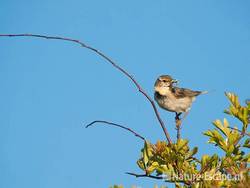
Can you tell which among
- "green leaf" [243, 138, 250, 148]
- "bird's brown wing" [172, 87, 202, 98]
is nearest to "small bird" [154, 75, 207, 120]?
"bird's brown wing" [172, 87, 202, 98]

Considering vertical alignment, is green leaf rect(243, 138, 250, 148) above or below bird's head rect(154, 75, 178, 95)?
below

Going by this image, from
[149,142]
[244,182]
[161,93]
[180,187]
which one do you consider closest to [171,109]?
[161,93]

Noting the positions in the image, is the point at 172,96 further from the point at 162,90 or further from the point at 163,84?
the point at 163,84

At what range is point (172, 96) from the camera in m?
10.8

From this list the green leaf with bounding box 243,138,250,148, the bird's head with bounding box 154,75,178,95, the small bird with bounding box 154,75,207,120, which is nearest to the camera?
the green leaf with bounding box 243,138,250,148

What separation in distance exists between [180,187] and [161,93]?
6.90 m

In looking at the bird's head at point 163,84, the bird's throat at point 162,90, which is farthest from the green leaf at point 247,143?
the bird's head at point 163,84

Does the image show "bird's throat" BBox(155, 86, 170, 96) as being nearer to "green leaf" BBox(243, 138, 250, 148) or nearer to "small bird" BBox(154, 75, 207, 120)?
Answer: "small bird" BBox(154, 75, 207, 120)

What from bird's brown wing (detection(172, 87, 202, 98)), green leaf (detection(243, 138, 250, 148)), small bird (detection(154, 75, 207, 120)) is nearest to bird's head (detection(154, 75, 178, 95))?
small bird (detection(154, 75, 207, 120))

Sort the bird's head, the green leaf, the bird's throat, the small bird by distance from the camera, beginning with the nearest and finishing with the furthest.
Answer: the green leaf, the small bird, the bird's throat, the bird's head

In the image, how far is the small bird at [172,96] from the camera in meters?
10.5

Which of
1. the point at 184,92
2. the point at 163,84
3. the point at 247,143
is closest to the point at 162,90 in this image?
the point at 163,84

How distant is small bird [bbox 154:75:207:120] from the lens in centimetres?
1047

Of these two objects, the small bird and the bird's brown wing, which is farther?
the bird's brown wing
